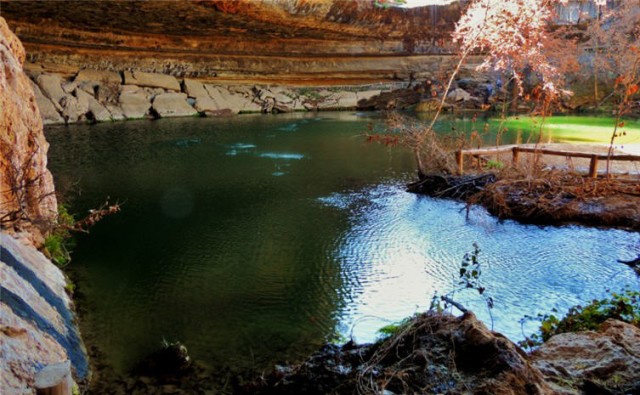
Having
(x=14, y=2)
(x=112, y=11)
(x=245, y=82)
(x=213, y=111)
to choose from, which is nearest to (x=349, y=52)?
(x=245, y=82)

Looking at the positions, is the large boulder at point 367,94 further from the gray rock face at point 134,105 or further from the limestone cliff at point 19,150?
the limestone cliff at point 19,150

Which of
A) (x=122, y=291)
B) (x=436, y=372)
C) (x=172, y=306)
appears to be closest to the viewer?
(x=436, y=372)

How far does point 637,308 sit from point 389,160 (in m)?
9.06

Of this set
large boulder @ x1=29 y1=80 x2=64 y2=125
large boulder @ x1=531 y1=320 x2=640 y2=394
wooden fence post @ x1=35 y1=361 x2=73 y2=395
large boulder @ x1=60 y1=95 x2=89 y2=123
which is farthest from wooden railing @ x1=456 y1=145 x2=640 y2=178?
large boulder @ x1=60 y1=95 x2=89 y2=123

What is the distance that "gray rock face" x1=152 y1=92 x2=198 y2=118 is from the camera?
22828 mm

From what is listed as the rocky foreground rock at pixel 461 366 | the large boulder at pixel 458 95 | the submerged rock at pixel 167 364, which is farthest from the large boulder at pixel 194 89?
the rocky foreground rock at pixel 461 366

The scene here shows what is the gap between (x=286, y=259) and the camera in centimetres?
Result: 630

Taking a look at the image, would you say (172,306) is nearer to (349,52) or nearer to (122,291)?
(122,291)

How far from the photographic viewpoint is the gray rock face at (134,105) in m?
22.0

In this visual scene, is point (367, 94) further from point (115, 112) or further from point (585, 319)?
point (585, 319)

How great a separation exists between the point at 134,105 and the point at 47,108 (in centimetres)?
361

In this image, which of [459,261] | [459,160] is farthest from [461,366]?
[459,160]

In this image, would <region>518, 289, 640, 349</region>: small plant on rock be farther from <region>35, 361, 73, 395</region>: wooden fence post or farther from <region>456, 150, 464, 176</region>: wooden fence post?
<region>456, 150, 464, 176</region>: wooden fence post

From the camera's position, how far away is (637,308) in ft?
13.8
